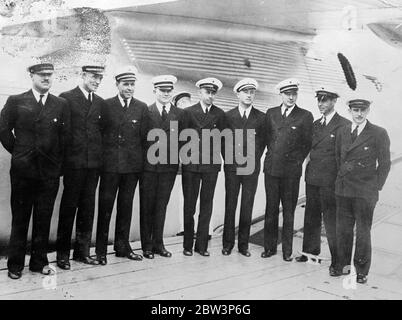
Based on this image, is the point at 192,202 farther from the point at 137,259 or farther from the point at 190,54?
the point at 190,54

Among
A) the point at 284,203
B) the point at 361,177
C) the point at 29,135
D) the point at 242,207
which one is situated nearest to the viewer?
the point at 29,135

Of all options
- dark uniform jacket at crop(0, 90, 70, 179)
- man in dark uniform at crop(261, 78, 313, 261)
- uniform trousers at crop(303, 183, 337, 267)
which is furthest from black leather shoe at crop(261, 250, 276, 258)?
dark uniform jacket at crop(0, 90, 70, 179)

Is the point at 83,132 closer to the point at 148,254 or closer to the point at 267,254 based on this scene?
the point at 148,254

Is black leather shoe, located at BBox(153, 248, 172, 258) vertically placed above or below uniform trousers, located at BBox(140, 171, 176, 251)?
below

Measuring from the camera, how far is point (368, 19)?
354 centimetres

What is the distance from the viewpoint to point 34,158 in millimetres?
2875

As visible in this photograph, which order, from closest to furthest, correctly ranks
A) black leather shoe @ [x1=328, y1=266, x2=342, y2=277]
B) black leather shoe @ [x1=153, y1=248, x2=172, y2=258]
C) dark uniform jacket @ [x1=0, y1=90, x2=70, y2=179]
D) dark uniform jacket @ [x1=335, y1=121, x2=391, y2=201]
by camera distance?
dark uniform jacket @ [x1=0, y1=90, x2=70, y2=179] → dark uniform jacket @ [x1=335, y1=121, x2=391, y2=201] → black leather shoe @ [x1=328, y1=266, x2=342, y2=277] → black leather shoe @ [x1=153, y1=248, x2=172, y2=258]

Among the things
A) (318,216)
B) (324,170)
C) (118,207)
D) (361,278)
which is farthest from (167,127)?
(361,278)

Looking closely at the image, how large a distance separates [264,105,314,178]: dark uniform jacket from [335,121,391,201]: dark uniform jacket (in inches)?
18.1

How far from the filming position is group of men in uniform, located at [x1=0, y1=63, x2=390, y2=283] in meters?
2.91

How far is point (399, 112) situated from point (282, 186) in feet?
3.37

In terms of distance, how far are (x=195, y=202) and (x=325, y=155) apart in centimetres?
104

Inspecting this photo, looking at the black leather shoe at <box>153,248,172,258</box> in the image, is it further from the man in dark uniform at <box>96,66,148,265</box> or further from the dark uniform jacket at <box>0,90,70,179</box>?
the dark uniform jacket at <box>0,90,70,179</box>
